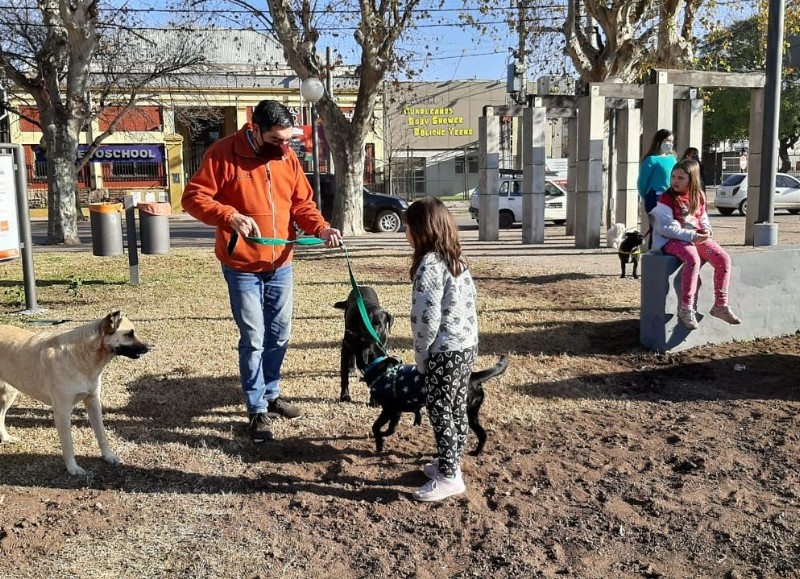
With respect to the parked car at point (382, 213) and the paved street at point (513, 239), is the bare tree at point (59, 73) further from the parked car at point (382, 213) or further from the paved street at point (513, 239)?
the parked car at point (382, 213)

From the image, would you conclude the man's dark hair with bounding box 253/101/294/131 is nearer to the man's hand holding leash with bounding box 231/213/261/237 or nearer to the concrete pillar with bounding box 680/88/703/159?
the man's hand holding leash with bounding box 231/213/261/237

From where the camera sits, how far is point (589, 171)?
14570 mm

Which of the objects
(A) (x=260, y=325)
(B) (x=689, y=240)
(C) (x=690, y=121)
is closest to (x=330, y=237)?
(A) (x=260, y=325)

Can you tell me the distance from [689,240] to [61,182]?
15603 mm

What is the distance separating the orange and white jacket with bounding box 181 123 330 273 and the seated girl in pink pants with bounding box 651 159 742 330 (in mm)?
3221

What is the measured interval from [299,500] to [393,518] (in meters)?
0.52

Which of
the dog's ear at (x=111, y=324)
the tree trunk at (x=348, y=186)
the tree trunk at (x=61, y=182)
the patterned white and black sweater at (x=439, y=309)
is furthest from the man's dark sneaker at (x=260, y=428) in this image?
the tree trunk at (x=61, y=182)

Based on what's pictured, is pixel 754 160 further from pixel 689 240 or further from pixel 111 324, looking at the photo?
pixel 111 324

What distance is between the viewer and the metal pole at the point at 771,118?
9102 mm

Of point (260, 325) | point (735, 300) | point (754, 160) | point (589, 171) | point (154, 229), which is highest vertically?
point (754, 160)

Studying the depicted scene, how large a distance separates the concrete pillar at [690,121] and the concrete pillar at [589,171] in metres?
1.57

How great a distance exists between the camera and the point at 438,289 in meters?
3.56

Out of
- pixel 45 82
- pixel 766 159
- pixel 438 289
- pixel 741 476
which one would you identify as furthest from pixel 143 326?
pixel 45 82

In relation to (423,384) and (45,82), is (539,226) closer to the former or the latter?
(45,82)
